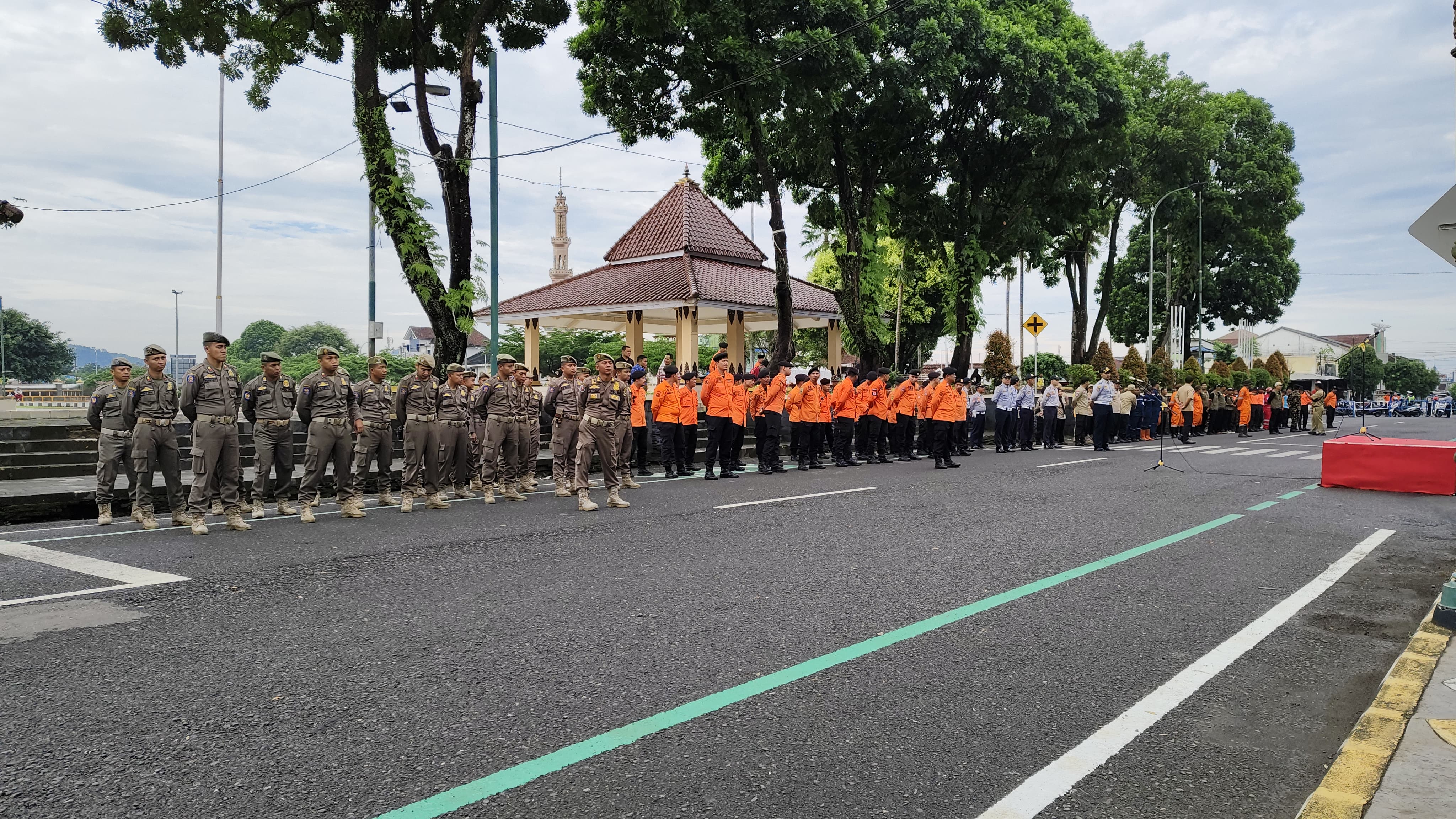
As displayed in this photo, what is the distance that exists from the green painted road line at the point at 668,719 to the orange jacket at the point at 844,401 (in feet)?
35.0

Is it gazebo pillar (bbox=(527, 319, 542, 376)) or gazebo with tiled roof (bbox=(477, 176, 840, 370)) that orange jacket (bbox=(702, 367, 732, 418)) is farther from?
gazebo pillar (bbox=(527, 319, 542, 376))

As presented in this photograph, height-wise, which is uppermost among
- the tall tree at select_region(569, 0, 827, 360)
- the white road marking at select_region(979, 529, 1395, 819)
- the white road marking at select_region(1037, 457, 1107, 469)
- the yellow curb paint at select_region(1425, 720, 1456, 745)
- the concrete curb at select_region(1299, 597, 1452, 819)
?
the tall tree at select_region(569, 0, 827, 360)

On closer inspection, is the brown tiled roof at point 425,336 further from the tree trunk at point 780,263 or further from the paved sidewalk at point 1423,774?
the paved sidewalk at point 1423,774

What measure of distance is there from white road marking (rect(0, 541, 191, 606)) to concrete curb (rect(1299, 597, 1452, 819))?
A: 6.76 meters

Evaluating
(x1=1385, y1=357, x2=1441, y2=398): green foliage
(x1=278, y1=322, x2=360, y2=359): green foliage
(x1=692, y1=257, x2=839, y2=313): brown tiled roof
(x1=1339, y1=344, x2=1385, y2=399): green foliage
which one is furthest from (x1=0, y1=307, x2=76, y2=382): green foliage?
(x1=1385, y1=357, x2=1441, y2=398): green foliage

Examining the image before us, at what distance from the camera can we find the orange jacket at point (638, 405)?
1426 cm

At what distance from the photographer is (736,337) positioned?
29.5 meters

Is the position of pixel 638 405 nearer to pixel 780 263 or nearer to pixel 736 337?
pixel 780 263

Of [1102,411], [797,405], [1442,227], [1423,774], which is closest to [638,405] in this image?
[797,405]

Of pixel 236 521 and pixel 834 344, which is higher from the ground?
pixel 834 344

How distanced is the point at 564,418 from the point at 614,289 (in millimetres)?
16294

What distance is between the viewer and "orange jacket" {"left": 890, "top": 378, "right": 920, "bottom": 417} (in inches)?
705

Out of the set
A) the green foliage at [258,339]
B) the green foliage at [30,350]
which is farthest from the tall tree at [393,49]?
the green foliage at [258,339]

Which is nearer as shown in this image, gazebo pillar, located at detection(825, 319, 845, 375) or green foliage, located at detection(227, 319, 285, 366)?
gazebo pillar, located at detection(825, 319, 845, 375)
